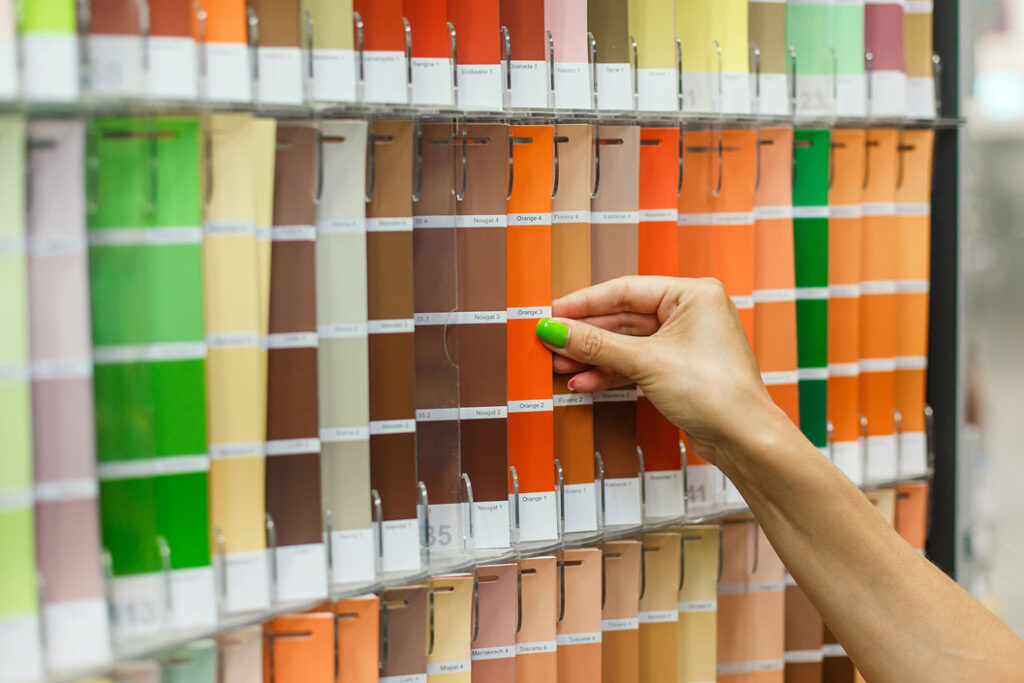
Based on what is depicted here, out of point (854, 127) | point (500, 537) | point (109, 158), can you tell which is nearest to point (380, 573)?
point (500, 537)

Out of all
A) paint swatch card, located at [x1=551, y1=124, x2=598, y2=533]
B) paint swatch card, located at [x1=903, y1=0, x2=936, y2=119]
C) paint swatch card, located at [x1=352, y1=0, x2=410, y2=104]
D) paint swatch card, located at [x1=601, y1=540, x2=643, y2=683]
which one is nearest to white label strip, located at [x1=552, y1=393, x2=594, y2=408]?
paint swatch card, located at [x1=551, y1=124, x2=598, y2=533]

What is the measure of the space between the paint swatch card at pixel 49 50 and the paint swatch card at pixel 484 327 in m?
0.48

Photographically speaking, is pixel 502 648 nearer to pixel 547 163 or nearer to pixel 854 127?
pixel 547 163

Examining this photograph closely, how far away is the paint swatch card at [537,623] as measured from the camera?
48.3 inches

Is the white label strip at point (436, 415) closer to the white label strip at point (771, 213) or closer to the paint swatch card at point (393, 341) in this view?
the paint swatch card at point (393, 341)

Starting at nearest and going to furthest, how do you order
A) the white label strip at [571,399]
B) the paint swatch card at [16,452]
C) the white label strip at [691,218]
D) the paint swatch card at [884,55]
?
the paint swatch card at [16,452], the white label strip at [571,399], the white label strip at [691,218], the paint swatch card at [884,55]

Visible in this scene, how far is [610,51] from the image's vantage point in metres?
1.25

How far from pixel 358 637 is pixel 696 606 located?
55 centimetres

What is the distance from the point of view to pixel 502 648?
4.00 feet

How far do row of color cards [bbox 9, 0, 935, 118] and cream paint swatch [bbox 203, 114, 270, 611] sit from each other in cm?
8

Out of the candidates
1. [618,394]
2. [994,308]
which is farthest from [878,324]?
[994,308]

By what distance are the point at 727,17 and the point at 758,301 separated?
1.38 feet

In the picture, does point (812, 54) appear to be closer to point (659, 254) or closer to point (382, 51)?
point (659, 254)

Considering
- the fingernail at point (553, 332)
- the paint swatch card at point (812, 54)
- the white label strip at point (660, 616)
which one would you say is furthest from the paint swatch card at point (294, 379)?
the paint swatch card at point (812, 54)
